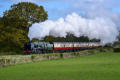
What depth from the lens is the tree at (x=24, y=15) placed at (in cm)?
4803

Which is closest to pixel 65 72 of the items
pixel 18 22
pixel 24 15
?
pixel 18 22

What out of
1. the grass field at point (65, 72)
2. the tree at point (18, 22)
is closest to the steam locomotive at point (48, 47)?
the tree at point (18, 22)

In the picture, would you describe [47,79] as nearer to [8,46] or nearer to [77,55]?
[77,55]

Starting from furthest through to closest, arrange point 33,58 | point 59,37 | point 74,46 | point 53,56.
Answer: point 59,37
point 74,46
point 53,56
point 33,58

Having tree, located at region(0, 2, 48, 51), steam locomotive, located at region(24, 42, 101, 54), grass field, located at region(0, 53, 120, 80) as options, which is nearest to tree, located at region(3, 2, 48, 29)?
Result: tree, located at region(0, 2, 48, 51)

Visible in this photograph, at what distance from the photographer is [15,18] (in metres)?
48.4

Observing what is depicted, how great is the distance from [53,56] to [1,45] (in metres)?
14.1

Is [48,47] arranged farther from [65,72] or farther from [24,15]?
[65,72]

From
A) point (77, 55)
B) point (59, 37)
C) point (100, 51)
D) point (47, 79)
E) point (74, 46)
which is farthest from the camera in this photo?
point (59, 37)

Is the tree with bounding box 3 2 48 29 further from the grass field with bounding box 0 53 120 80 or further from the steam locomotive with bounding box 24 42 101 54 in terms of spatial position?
the grass field with bounding box 0 53 120 80

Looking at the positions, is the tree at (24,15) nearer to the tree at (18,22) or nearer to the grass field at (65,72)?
the tree at (18,22)

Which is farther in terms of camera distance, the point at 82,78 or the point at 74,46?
the point at 74,46

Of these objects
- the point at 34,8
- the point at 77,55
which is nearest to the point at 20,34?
the point at 34,8

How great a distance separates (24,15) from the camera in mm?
49531
